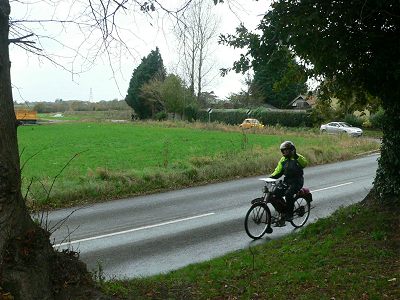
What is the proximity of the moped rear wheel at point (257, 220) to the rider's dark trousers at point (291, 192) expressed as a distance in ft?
1.57

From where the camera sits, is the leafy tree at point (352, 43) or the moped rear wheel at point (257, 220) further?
the moped rear wheel at point (257, 220)

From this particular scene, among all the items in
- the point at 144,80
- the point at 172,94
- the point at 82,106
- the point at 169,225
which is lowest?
the point at 169,225

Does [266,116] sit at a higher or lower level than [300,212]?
higher

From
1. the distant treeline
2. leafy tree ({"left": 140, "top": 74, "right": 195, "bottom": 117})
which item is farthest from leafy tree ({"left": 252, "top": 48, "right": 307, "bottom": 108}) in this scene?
the distant treeline

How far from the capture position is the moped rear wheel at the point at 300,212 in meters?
9.66

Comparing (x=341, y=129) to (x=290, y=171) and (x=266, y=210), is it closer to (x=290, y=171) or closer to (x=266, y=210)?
(x=290, y=171)

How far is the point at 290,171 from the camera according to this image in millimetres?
9094

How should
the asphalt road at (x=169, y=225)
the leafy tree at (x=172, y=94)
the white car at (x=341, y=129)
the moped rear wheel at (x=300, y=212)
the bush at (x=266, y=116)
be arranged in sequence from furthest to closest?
the leafy tree at (x=172, y=94)
the bush at (x=266, y=116)
the white car at (x=341, y=129)
the moped rear wheel at (x=300, y=212)
the asphalt road at (x=169, y=225)

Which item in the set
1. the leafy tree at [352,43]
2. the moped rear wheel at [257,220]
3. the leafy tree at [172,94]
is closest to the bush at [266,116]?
the leafy tree at [172,94]

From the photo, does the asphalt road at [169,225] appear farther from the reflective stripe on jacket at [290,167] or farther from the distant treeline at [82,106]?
the distant treeline at [82,106]

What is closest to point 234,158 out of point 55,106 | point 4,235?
point 4,235

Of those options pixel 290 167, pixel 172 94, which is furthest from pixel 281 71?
pixel 172 94

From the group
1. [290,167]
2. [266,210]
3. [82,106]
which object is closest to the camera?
[290,167]

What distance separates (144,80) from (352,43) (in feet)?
212
